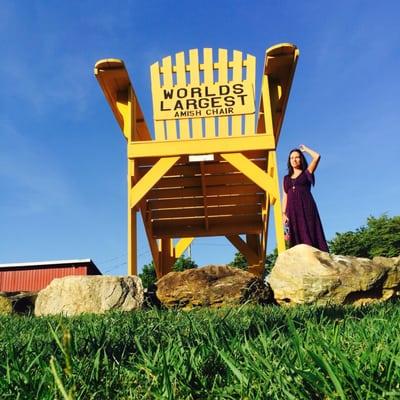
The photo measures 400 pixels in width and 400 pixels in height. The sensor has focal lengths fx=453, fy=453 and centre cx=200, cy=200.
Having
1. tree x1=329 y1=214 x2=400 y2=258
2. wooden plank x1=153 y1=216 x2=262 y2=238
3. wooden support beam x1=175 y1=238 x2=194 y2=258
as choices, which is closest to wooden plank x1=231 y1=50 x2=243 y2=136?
wooden plank x1=153 y1=216 x2=262 y2=238

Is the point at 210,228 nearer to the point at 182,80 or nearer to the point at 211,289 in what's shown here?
the point at 182,80

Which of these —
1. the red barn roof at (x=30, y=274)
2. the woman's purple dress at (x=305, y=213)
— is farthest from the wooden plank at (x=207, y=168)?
the red barn roof at (x=30, y=274)

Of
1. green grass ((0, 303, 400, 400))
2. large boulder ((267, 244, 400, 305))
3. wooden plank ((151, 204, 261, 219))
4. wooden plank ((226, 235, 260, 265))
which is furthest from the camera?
wooden plank ((226, 235, 260, 265))

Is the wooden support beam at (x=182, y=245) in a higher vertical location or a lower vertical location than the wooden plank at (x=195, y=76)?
lower

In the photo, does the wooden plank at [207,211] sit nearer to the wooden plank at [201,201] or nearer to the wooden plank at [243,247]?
the wooden plank at [201,201]

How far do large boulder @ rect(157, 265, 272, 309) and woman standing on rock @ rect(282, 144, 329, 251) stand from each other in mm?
1390

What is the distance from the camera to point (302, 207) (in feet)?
19.9

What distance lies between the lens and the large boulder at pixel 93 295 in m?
4.59

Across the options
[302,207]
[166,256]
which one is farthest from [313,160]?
[166,256]

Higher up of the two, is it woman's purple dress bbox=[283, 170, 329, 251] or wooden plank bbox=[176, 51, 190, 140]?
wooden plank bbox=[176, 51, 190, 140]

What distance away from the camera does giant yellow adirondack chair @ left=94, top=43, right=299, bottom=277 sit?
21.3 ft

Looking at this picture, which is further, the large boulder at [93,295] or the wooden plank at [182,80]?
the wooden plank at [182,80]

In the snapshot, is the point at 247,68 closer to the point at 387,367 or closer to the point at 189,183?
the point at 189,183

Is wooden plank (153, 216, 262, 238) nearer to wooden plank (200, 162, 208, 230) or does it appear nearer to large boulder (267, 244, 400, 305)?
wooden plank (200, 162, 208, 230)
